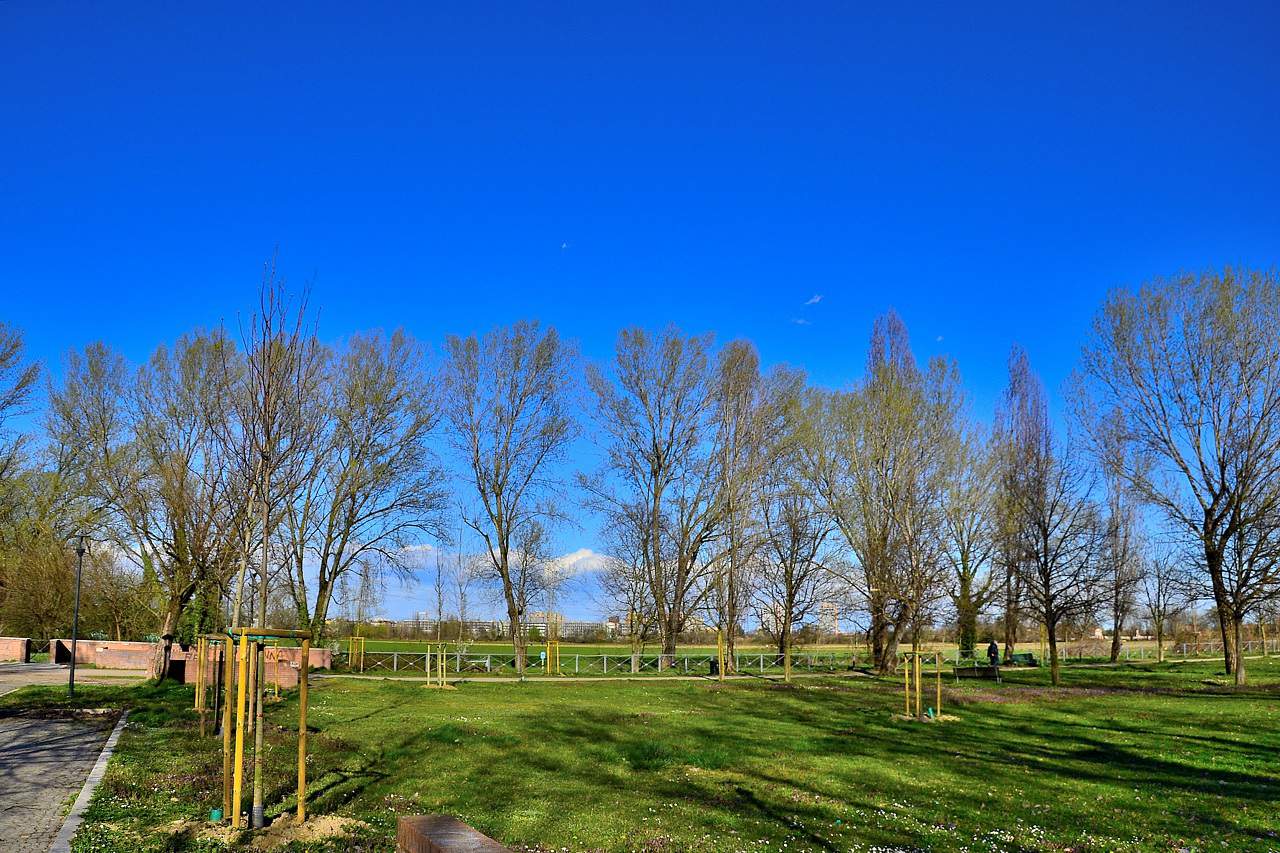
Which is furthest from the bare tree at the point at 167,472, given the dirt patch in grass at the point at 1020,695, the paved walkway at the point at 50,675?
the dirt patch in grass at the point at 1020,695

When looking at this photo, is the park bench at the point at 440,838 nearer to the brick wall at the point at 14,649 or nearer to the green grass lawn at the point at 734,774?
the green grass lawn at the point at 734,774

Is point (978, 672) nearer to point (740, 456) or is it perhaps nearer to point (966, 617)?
point (966, 617)

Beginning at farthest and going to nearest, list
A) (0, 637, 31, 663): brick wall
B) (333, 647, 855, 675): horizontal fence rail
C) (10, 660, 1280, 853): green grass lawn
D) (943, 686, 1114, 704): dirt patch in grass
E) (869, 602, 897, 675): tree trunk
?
(333, 647, 855, 675): horizontal fence rail → (869, 602, 897, 675): tree trunk → (0, 637, 31, 663): brick wall → (943, 686, 1114, 704): dirt patch in grass → (10, 660, 1280, 853): green grass lawn

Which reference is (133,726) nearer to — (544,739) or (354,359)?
(544,739)

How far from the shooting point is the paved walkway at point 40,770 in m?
8.70

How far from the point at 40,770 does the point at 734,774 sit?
979cm

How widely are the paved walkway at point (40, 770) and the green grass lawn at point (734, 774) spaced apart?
0.47 meters

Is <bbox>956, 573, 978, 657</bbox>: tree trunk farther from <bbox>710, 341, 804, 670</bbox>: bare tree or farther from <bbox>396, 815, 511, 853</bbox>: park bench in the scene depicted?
<bbox>396, 815, 511, 853</bbox>: park bench

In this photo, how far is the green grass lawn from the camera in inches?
361

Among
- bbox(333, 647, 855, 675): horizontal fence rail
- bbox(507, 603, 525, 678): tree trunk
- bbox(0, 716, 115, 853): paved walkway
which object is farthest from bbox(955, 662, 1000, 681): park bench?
bbox(0, 716, 115, 853): paved walkway

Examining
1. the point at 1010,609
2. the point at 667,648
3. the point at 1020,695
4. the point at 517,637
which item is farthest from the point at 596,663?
the point at 1020,695

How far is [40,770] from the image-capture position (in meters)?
11.8

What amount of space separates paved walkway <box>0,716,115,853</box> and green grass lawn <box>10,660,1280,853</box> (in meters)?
0.47

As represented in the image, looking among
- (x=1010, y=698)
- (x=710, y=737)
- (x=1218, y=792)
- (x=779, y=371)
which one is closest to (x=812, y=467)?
(x=779, y=371)
